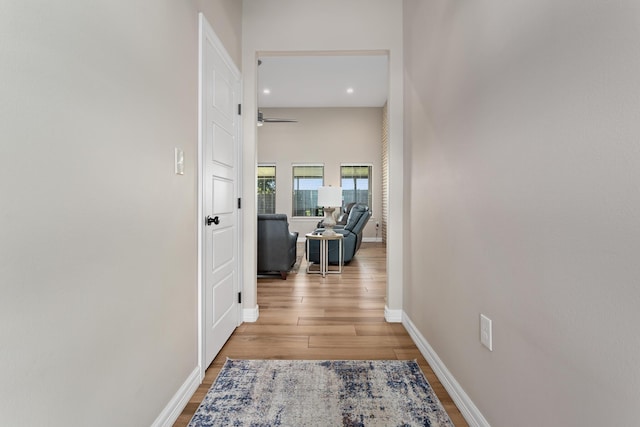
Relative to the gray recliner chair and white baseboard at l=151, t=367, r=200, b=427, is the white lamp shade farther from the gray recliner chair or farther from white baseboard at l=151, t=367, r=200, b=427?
white baseboard at l=151, t=367, r=200, b=427

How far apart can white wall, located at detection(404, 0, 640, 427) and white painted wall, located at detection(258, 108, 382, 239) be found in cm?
643

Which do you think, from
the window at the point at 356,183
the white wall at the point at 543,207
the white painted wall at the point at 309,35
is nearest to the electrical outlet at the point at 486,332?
the white wall at the point at 543,207

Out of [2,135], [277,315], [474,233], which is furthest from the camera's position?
[277,315]

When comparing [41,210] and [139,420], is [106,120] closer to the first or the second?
[41,210]

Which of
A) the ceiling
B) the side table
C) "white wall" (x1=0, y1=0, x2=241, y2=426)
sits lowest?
the side table

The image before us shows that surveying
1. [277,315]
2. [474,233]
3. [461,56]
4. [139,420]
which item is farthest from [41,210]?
[277,315]

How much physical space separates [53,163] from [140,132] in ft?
1.41

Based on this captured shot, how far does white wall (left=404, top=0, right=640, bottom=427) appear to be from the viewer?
2.40 feet

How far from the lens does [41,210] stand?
31.0 inches

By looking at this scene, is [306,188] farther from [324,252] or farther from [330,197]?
[324,252]

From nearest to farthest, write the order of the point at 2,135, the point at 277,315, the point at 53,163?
the point at 2,135, the point at 53,163, the point at 277,315

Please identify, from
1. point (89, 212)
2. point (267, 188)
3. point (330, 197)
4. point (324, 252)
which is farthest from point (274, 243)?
point (267, 188)

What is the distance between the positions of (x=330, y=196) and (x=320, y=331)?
95.0 inches

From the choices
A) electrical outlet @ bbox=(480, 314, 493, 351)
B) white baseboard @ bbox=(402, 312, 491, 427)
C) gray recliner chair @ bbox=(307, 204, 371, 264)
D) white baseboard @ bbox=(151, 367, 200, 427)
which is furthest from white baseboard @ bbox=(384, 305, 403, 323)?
gray recliner chair @ bbox=(307, 204, 371, 264)
